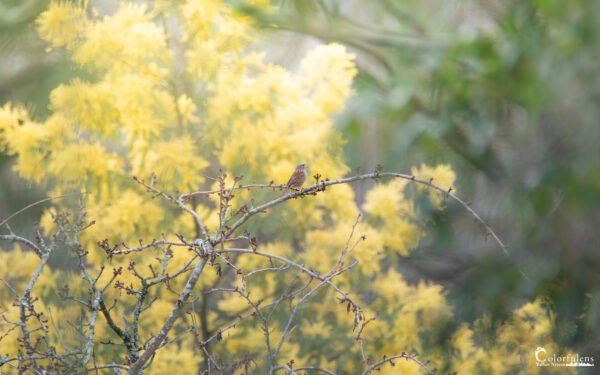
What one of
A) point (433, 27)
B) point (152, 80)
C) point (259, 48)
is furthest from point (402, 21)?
point (152, 80)

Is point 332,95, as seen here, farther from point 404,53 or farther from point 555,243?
point 555,243

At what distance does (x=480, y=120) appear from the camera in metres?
1.25

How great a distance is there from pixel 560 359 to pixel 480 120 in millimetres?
422

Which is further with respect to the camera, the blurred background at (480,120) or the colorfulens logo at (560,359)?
the colorfulens logo at (560,359)

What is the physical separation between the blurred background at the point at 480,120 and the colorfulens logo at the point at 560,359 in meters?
0.02

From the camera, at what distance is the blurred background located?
111 cm

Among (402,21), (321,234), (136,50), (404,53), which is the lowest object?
(321,234)

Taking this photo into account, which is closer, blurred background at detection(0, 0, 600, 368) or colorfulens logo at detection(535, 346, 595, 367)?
blurred background at detection(0, 0, 600, 368)

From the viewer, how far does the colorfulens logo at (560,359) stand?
4.03 ft

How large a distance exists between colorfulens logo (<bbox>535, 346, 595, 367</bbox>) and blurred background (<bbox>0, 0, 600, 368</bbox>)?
0.7 inches

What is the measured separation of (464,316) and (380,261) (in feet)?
0.65

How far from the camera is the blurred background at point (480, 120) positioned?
1113 mm

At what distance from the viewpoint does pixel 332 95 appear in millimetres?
1322

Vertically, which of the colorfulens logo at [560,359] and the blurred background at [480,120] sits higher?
the blurred background at [480,120]
